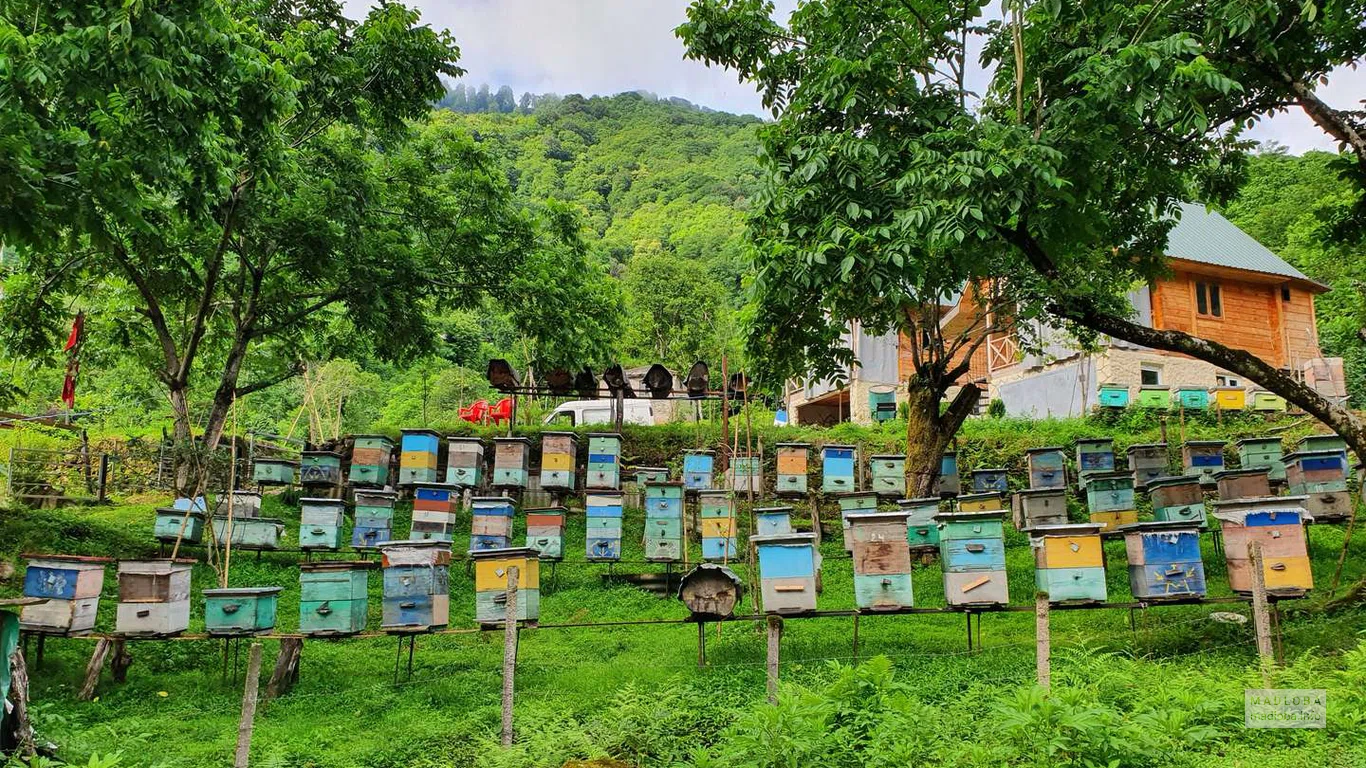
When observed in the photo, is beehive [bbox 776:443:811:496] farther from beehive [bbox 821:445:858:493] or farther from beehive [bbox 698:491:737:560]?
beehive [bbox 698:491:737:560]

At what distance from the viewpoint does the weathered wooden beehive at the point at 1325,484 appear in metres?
12.5

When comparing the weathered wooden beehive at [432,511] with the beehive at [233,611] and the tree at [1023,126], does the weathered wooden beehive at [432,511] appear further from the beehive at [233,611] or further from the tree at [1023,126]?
the tree at [1023,126]

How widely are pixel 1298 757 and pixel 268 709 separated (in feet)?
28.9

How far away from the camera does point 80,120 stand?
341 inches

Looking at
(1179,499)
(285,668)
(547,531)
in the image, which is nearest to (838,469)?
(547,531)

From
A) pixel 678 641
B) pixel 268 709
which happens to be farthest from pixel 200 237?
pixel 678 641

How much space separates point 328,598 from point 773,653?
4.74 meters

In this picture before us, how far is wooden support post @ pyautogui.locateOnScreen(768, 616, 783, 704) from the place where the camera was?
7.94m

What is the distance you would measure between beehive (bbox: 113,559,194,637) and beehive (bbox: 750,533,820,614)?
6043 mm

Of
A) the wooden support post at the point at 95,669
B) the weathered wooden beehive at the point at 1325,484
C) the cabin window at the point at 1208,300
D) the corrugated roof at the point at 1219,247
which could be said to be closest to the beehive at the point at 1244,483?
the weathered wooden beehive at the point at 1325,484

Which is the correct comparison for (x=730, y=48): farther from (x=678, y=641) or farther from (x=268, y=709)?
(x=268, y=709)

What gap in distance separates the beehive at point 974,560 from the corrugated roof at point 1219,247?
21831mm

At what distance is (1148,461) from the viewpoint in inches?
617

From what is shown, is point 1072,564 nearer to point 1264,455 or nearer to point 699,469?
point 699,469
